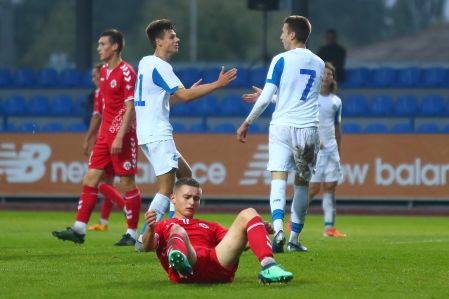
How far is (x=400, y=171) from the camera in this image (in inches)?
916

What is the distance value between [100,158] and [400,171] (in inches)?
376

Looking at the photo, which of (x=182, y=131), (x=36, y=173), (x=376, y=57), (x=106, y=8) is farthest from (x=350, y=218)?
(x=106, y=8)

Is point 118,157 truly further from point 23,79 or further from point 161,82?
point 23,79

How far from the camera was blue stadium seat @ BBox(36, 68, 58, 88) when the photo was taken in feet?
90.4

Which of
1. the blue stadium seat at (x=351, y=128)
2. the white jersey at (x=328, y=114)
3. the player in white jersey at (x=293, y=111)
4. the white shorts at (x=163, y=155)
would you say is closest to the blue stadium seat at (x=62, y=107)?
the blue stadium seat at (x=351, y=128)

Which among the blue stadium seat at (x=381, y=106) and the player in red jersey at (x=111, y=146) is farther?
the blue stadium seat at (x=381, y=106)

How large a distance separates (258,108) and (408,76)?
562 inches

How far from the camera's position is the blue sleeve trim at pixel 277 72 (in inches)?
507

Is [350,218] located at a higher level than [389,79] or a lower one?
lower

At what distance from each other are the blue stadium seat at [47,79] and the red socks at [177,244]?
18084 millimetres

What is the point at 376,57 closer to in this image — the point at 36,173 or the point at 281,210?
the point at 36,173

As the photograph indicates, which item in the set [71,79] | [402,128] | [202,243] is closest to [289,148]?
[202,243]

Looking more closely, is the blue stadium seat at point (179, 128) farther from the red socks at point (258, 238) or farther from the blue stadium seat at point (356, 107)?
the red socks at point (258, 238)

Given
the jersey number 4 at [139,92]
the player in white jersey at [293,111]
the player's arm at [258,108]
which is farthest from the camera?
the jersey number 4 at [139,92]
